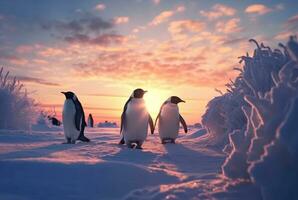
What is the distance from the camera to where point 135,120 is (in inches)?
343

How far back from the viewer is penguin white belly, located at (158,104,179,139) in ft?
34.2

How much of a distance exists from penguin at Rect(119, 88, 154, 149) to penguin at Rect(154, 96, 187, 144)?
5.48 feet

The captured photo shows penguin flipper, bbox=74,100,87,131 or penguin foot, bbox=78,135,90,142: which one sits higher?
penguin flipper, bbox=74,100,87,131

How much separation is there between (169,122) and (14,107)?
724cm

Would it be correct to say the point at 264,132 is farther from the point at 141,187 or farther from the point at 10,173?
the point at 10,173

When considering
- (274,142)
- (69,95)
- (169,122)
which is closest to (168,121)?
(169,122)

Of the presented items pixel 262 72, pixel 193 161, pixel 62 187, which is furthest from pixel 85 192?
pixel 262 72

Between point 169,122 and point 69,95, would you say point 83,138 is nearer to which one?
point 69,95

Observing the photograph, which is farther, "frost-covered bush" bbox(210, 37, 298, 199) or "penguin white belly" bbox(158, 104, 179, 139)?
"penguin white belly" bbox(158, 104, 179, 139)

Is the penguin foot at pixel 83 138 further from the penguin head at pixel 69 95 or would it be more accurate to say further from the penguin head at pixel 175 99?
the penguin head at pixel 175 99

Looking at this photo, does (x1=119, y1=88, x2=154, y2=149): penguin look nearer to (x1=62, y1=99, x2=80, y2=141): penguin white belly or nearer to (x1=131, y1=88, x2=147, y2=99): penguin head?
(x1=131, y1=88, x2=147, y2=99): penguin head

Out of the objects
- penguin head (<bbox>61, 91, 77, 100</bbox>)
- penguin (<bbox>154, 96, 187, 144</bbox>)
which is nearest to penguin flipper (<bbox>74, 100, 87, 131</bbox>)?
penguin head (<bbox>61, 91, 77, 100</bbox>)

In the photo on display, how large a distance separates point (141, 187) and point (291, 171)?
1503 mm

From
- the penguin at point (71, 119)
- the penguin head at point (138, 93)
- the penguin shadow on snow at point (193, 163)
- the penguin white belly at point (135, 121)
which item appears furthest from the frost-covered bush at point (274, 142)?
the penguin at point (71, 119)
